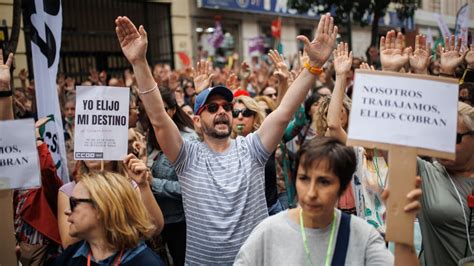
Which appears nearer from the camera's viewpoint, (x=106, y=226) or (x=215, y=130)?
(x=106, y=226)

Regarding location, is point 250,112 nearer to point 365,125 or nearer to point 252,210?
point 252,210

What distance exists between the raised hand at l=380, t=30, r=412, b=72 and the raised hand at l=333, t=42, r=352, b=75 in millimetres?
233

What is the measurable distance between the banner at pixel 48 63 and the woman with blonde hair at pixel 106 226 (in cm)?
209

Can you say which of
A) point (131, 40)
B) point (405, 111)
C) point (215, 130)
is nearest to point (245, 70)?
point (215, 130)

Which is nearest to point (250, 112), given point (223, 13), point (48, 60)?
point (48, 60)

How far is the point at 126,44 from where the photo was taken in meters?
2.73

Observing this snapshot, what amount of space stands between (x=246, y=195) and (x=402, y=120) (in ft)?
3.60

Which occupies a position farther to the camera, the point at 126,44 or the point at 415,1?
the point at 415,1

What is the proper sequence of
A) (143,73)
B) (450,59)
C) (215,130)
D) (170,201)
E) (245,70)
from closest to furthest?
(143,73) < (215,130) < (170,201) < (450,59) < (245,70)

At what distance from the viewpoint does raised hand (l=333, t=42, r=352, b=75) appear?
2993 mm

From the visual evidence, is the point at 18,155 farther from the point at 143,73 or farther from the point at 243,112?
the point at 243,112

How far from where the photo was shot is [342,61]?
10.1 feet

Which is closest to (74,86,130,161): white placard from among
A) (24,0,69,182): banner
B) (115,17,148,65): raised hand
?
(115,17,148,65): raised hand

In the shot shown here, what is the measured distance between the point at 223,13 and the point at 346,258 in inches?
641
